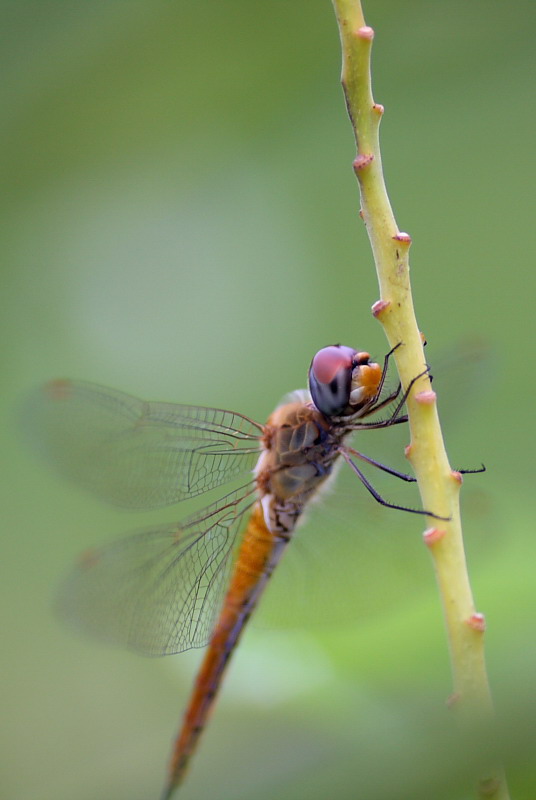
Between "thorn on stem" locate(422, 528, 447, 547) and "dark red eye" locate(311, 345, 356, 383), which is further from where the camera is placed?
"dark red eye" locate(311, 345, 356, 383)

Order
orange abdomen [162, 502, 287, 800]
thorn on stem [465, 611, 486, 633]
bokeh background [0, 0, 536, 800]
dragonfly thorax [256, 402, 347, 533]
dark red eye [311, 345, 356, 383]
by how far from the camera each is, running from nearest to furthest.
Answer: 1. thorn on stem [465, 611, 486, 633]
2. dark red eye [311, 345, 356, 383]
3. dragonfly thorax [256, 402, 347, 533]
4. orange abdomen [162, 502, 287, 800]
5. bokeh background [0, 0, 536, 800]

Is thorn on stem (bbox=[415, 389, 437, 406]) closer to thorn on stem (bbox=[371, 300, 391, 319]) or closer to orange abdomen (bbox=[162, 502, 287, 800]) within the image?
thorn on stem (bbox=[371, 300, 391, 319])

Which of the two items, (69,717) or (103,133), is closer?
(69,717)

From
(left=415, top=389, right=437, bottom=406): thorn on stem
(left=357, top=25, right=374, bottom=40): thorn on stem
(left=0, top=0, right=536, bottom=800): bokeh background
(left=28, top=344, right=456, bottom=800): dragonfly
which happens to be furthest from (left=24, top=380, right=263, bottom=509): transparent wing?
(left=357, top=25, right=374, bottom=40): thorn on stem

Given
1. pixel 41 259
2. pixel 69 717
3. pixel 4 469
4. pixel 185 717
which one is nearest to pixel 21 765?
pixel 69 717

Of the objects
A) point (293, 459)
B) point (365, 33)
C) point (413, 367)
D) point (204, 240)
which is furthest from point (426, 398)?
point (204, 240)

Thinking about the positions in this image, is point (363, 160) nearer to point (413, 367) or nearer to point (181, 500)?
point (413, 367)

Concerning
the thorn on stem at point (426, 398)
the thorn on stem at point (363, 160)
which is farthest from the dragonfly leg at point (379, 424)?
the thorn on stem at point (363, 160)

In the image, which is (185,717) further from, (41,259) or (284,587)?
(41,259)

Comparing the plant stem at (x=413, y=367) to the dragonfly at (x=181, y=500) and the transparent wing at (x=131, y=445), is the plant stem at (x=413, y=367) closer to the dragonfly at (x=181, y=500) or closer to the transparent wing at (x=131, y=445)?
the dragonfly at (x=181, y=500)
